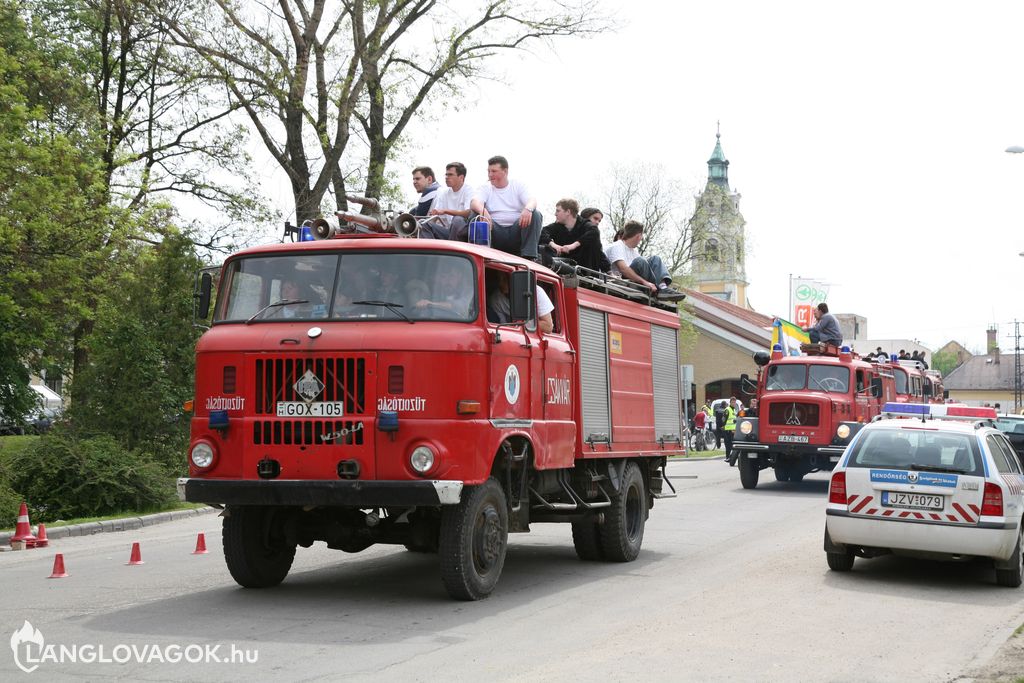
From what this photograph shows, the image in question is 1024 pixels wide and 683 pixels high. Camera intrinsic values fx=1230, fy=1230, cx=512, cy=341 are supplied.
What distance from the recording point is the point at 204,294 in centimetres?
1048

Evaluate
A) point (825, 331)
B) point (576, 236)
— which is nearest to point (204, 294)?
point (576, 236)

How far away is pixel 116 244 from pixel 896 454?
1725 cm

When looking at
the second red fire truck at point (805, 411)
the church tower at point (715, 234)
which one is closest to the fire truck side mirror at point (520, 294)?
the second red fire truck at point (805, 411)

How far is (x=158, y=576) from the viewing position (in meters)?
11.5

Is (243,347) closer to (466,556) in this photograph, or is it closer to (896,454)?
(466,556)

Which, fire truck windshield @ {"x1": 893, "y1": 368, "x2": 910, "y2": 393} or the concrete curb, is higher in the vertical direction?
fire truck windshield @ {"x1": 893, "y1": 368, "x2": 910, "y2": 393}

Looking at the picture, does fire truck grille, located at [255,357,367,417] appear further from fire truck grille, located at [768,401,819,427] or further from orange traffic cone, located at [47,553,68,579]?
fire truck grille, located at [768,401,819,427]

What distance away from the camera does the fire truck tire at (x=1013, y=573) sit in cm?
1162

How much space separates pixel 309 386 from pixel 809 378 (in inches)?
700

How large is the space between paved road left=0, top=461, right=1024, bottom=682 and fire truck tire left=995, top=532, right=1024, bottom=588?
0.40 feet

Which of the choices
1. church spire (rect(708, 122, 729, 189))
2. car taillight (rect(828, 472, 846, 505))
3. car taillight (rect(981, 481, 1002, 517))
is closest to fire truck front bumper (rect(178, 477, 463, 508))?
car taillight (rect(828, 472, 846, 505))

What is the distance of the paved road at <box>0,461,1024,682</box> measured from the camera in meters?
7.55

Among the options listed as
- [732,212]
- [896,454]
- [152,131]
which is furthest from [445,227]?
[732,212]

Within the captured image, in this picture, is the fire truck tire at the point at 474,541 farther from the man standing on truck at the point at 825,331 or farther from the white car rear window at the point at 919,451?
the man standing on truck at the point at 825,331
